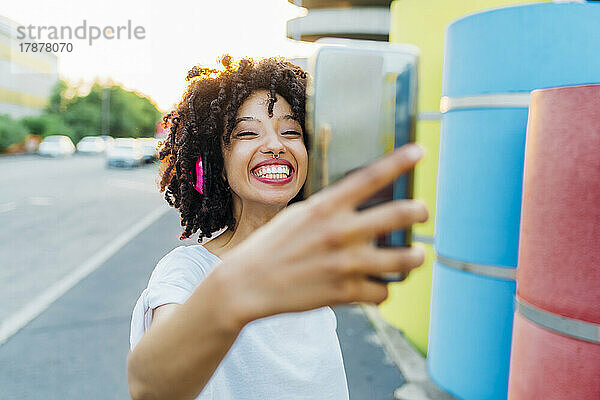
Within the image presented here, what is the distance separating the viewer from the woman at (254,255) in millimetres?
504

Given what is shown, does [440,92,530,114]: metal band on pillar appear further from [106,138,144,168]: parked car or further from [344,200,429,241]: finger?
[106,138,144,168]: parked car

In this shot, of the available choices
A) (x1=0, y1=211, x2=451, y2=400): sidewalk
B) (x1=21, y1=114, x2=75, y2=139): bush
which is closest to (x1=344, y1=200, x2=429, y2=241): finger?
(x1=0, y1=211, x2=451, y2=400): sidewalk

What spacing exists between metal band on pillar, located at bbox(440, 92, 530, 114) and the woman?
182 centimetres

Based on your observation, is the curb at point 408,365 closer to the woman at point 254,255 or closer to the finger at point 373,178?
the woman at point 254,255

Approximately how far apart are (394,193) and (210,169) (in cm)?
85

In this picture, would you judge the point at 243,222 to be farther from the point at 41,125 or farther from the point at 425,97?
the point at 41,125

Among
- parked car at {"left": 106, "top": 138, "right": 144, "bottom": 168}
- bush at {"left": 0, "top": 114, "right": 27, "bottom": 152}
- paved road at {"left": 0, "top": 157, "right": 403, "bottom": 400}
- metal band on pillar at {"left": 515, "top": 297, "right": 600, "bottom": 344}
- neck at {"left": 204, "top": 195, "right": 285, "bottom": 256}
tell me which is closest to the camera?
neck at {"left": 204, "top": 195, "right": 285, "bottom": 256}

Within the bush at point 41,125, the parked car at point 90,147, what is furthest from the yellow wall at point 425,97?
the bush at point 41,125

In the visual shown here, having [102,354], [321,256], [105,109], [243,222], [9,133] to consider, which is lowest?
[102,354]

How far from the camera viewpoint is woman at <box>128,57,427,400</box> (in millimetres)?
504

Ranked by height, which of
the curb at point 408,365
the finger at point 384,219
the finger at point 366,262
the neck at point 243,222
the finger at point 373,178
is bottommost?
the curb at point 408,365

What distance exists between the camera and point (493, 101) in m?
2.76

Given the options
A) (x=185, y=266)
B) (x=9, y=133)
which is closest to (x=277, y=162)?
(x=185, y=266)

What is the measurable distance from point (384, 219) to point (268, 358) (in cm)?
79
